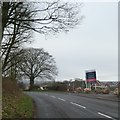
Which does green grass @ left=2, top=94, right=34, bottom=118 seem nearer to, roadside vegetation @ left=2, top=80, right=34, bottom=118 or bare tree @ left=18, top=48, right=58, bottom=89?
roadside vegetation @ left=2, top=80, right=34, bottom=118

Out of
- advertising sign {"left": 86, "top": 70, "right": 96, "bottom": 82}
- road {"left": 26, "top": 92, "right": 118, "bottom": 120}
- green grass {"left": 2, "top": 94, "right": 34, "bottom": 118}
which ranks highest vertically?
advertising sign {"left": 86, "top": 70, "right": 96, "bottom": 82}

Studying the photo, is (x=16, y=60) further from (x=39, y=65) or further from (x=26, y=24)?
(x=39, y=65)

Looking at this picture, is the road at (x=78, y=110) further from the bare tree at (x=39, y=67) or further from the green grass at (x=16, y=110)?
the bare tree at (x=39, y=67)

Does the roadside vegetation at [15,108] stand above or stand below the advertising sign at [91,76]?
below

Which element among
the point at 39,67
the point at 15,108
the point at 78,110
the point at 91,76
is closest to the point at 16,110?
the point at 15,108

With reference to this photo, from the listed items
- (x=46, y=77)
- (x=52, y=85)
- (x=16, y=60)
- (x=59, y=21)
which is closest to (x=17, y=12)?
(x=59, y=21)

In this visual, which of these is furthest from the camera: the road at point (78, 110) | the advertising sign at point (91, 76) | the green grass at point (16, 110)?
the advertising sign at point (91, 76)

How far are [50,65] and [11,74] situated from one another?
43523mm

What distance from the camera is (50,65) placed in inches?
3637

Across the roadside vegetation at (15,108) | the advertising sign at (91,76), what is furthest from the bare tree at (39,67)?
the roadside vegetation at (15,108)

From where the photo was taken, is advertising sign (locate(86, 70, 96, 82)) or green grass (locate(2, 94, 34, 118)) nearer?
green grass (locate(2, 94, 34, 118))

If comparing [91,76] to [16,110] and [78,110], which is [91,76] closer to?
[78,110]

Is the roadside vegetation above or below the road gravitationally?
above

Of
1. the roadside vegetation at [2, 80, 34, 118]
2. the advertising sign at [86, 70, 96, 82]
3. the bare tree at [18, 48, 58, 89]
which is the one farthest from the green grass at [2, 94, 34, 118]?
the bare tree at [18, 48, 58, 89]
